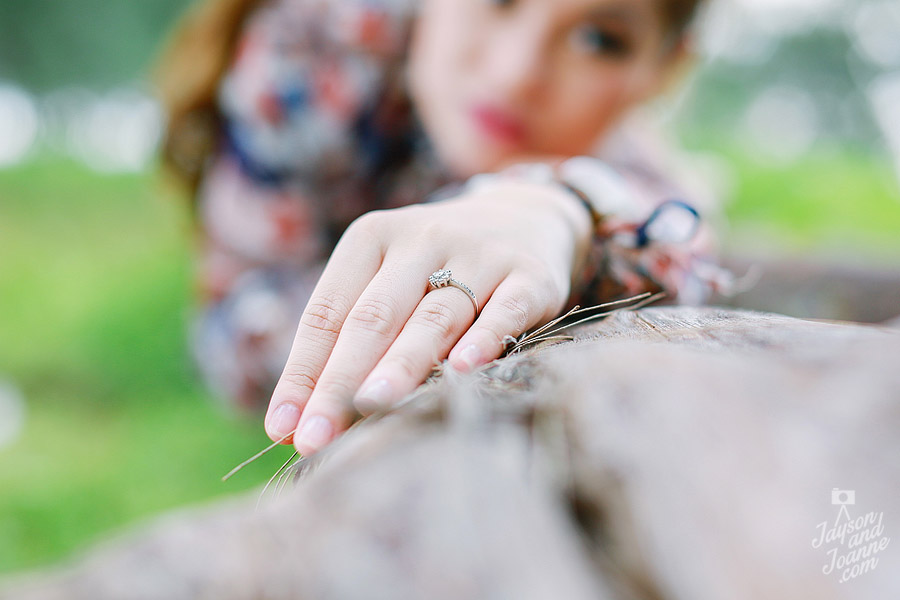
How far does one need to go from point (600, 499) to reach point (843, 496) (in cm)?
10

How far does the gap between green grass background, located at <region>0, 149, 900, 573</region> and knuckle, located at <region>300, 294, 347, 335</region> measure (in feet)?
4.02

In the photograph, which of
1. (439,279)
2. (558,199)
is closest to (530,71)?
(558,199)

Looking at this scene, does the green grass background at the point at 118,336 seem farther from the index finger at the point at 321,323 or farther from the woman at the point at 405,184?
the index finger at the point at 321,323

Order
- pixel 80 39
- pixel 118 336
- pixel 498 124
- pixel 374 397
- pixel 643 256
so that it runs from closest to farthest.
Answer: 1. pixel 374 397
2. pixel 643 256
3. pixel 498 124
4. pixel 118 336
5. pixel 80 39

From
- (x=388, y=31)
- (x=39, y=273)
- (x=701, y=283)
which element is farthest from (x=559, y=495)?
(x=39, y=273)

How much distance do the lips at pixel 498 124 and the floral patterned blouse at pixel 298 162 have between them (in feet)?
0.40

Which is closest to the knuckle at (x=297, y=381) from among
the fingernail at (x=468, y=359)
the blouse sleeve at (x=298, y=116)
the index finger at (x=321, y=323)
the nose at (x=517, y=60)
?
the index finger at (x=321, y=323)

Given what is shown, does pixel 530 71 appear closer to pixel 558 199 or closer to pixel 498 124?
pixel 498 124

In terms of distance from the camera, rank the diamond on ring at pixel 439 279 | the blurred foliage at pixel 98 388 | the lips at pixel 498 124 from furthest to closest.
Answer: the blurred foliage at pixel 98 388, the lips at pixel 498 124, the diamond on ring at pixel 439 279

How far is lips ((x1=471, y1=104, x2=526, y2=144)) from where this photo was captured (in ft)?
3.74

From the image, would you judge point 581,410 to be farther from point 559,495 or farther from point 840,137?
point 840,137

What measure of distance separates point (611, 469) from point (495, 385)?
0.32ft

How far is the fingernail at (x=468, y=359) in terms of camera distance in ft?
1.36

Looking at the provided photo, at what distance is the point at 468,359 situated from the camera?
42 cm
